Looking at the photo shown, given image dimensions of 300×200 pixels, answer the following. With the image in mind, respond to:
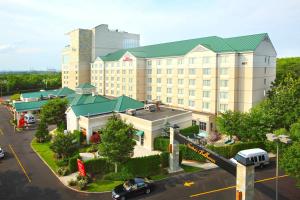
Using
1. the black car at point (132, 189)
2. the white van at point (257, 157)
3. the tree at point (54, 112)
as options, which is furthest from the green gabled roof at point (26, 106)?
the white van at point (257, 157)

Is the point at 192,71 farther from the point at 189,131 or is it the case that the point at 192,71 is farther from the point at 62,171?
the point at 62,171

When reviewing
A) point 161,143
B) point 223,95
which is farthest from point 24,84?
point 161,143

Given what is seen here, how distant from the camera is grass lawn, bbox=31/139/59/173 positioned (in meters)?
39.5

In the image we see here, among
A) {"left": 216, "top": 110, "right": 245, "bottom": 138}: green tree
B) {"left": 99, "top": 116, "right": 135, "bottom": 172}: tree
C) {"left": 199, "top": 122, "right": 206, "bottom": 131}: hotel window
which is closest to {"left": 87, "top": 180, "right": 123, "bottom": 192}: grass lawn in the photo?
{"left": 99, "top": 116, "right": 135, "bottom": 172}: tree

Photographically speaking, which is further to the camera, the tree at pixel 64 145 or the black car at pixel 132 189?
the tree at pixel 64 145

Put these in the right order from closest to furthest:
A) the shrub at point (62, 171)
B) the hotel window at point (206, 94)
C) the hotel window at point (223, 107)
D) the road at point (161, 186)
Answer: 1. the road at point (161, 186)
2. the shrub at point (62, 171)
3. the hotel window at point (223, 107)
4. the hotel window at point (206, 94)

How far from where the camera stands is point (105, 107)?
5716cm

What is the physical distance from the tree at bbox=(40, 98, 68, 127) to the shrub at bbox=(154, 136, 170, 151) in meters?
25.3

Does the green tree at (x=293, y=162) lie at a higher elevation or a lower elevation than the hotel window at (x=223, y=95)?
lower

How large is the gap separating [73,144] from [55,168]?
4492 millimetres

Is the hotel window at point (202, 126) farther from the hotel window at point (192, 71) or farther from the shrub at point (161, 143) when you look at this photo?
the shrub at point (161, 143)

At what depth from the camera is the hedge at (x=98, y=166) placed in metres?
34.7

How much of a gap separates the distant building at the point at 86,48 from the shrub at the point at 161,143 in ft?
222

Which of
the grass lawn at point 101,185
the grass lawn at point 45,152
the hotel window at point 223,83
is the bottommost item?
the grass lawn at point 101,185
